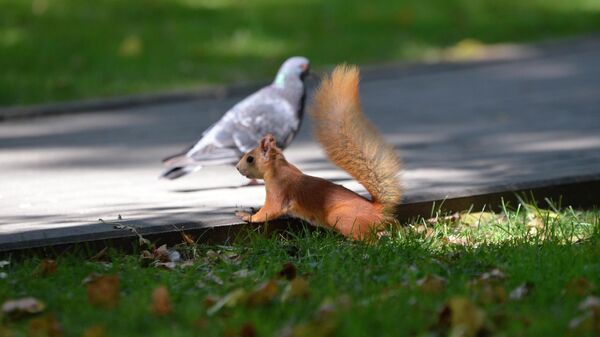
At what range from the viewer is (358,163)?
5863 millimetres

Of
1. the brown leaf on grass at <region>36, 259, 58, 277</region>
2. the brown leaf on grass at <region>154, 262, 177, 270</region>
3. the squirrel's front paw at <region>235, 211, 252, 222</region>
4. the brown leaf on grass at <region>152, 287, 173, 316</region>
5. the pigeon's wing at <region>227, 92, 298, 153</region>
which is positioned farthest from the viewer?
the pigeon's wing at <region>227, 92, 298, 153</region>

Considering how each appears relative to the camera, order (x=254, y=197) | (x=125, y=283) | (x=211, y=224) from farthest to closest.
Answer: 1. (x=254, y=197)
2. (x=211, y=224)
3. (x=125, y=283)

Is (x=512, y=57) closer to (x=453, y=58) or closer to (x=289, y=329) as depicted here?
(x=453, y=58)

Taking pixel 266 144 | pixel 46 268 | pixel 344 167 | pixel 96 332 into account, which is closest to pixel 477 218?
pixel 344 167

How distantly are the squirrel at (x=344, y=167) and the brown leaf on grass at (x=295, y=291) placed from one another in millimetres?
1191

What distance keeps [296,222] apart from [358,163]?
43cm

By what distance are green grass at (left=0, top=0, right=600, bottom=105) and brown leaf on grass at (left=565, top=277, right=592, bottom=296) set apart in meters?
7.99

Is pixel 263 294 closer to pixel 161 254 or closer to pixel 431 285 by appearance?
pixel 431 285

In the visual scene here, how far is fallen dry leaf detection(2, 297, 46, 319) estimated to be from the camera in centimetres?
434

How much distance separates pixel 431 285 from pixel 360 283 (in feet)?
1.06

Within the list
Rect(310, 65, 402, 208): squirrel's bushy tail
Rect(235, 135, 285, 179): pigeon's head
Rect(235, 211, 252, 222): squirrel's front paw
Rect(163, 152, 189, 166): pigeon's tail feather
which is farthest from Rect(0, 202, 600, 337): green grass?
Rect(163, 152, 189, 166): pigeon's tail feather

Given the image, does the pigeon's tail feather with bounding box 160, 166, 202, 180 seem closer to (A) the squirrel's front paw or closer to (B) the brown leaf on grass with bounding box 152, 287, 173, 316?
(A) the squirrel's front paw

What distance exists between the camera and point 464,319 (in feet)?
12.9

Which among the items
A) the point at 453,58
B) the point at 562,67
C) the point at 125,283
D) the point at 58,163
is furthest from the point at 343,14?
the point at 125,283
